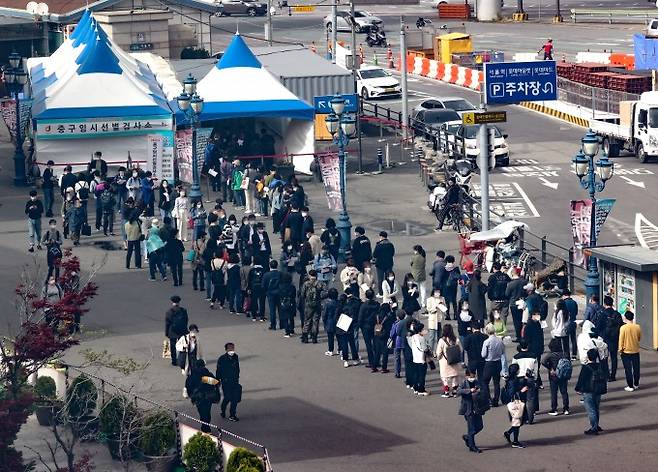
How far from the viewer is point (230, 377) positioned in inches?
955

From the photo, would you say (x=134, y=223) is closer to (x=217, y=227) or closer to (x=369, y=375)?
(x=217, y=227)

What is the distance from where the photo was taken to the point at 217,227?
32906 mm

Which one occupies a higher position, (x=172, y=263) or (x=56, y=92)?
(x=56, y=92)

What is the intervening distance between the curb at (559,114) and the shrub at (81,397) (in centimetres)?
3625

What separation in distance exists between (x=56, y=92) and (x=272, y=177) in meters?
8.69

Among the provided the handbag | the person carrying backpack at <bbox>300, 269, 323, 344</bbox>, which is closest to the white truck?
the handbag

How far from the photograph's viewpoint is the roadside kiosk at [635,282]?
27.6 metres

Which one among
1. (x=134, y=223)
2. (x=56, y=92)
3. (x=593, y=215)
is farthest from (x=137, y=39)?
(x=593, y=215)

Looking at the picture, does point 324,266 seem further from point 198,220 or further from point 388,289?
point 198,220

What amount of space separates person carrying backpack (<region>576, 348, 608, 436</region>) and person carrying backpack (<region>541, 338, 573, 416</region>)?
0.71 meters

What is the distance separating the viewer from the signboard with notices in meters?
44.4

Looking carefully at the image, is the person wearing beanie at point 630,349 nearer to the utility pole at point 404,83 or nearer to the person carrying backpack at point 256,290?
the person carrying backpack at point 256,290

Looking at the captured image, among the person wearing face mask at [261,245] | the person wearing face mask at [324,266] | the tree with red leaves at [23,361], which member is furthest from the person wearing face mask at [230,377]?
the person wearing face mask at [261,245]


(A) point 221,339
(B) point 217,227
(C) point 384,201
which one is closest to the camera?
(A) point 221,339
